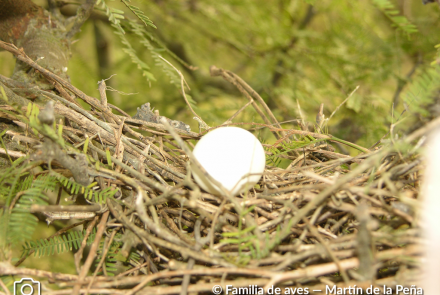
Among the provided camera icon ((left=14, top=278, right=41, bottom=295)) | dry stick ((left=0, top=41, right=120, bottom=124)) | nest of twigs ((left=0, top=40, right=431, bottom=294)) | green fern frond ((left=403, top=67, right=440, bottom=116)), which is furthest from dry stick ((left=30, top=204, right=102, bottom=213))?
green fern frond ((left=403, top=67, right=440, bottom=116))

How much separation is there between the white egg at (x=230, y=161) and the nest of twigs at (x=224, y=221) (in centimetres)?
4

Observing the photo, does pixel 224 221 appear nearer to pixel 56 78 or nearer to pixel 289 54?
pixel 56 78

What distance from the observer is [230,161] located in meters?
0.72

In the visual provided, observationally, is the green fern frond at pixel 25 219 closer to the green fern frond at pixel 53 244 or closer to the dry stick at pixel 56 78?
the green fern frond at pixel 53 244

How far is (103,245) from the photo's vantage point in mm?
692

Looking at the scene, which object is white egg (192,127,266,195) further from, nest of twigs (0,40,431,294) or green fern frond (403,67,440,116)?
green fern frond (403,67,440,116)

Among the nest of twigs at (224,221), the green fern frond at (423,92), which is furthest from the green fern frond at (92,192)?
the green fern frond at (423,92)

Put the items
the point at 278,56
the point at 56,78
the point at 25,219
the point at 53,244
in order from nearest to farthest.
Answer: the point at 25,219 < the point at 53,244 < the point at 56,78 < the point at 278,56

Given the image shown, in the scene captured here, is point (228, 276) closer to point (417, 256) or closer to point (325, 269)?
point (325, 269)

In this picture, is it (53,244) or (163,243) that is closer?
(163,243)

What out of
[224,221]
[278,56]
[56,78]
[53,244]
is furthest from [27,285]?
[278,56]

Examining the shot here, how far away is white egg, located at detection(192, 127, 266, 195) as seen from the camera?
0.71m

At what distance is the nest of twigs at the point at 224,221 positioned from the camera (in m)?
0.54

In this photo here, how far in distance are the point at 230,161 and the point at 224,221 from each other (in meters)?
0.15
